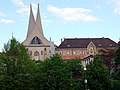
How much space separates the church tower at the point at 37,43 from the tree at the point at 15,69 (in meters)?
88.2

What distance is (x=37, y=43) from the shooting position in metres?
134

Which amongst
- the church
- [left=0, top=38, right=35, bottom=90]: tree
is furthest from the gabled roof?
[left=0, top=38, right=35, bottom=90]: tree

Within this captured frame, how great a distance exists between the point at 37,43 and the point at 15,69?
313 feet

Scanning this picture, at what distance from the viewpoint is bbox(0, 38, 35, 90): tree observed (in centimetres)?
3834

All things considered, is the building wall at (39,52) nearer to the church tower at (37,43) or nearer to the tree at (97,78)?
the church tower at (37,43)

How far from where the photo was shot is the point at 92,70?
43.6 m

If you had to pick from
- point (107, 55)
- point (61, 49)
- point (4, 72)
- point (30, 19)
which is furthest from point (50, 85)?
point (30, 19)

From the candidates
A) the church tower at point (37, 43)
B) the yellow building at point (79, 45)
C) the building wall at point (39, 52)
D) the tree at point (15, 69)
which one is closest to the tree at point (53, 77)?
the tree at point (15, 69)

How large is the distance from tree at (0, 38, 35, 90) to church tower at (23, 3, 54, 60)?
8822 centimetres

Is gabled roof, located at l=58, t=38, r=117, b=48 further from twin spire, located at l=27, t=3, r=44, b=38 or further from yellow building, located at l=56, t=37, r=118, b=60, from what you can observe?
twin spire, located at l=27, t=3, r=44, b=38

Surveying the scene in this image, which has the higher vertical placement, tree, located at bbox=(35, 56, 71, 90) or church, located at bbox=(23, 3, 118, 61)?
church, located at bbox=(23, 3, 118, 61)

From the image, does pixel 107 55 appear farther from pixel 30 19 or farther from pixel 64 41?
pixel 30 19

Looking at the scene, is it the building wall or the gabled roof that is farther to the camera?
the building wall

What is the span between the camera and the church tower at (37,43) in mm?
132000
